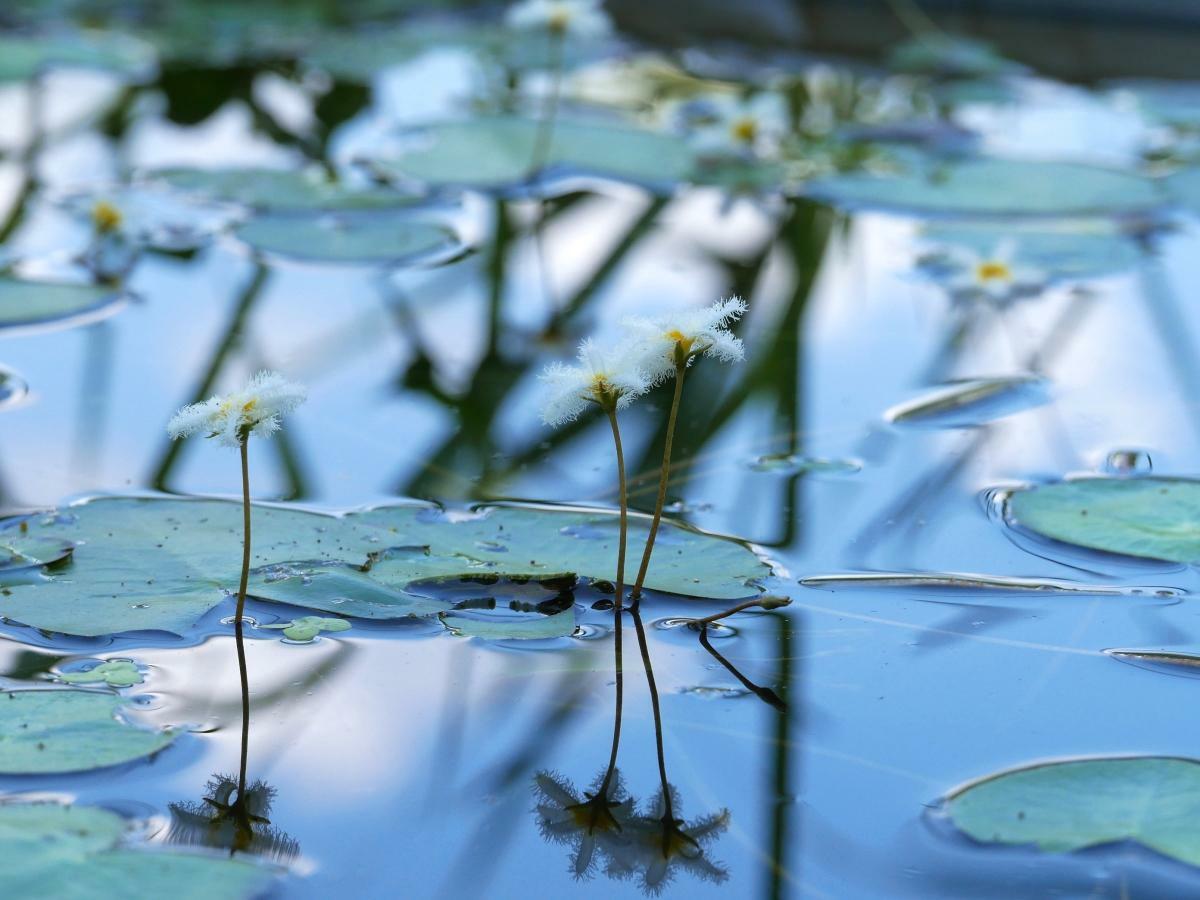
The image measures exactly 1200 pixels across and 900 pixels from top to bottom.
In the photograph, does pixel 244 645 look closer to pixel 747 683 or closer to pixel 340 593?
pixel 340 593

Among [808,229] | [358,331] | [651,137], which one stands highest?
→ [651,137]

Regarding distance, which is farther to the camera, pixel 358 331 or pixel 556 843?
pixel 358 331

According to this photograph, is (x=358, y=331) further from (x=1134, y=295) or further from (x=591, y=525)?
(x=1134, y=295)

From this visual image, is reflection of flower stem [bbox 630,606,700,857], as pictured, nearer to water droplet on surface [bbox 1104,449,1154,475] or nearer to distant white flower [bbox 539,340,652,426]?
distant white flower [bbox 539,340,652,426]

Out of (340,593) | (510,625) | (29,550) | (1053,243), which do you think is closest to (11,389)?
(29,550)

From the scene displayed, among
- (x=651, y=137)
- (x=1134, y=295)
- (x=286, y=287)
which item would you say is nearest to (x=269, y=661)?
(x=286, y=287)

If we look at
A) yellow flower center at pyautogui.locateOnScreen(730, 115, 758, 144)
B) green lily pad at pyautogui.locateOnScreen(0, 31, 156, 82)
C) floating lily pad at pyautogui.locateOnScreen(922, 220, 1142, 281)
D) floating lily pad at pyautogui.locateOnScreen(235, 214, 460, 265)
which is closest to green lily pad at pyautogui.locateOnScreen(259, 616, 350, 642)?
floating lily pad at pyautogui.locateOnScreen(235, 214, 460, 265)

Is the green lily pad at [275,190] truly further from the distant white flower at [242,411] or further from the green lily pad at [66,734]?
the green lily pad at [66,734]
